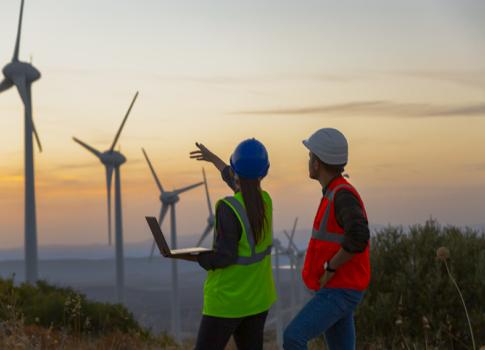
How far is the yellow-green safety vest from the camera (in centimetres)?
546

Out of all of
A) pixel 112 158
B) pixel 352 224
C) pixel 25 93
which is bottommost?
pixel 352 224

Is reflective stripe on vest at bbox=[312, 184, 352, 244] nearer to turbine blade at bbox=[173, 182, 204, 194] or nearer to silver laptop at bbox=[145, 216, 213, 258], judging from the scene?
silver laptop at bbox=[145, 216, 213, 258]

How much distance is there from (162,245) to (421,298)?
781cm

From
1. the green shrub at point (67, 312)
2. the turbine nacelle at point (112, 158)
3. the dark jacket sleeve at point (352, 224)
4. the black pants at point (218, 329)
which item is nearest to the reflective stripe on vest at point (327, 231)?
the dark jacket sleeve at point (352, 224)

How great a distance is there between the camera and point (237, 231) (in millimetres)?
5445

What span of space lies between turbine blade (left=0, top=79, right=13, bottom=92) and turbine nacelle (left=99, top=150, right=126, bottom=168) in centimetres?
693

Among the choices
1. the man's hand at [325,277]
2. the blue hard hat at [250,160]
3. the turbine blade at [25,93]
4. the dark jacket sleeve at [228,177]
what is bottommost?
the man's hand at [325,277]

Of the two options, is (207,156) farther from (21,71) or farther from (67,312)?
(21,71)

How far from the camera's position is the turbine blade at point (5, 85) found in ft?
117

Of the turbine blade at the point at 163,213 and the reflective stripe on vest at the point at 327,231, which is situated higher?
the reflective stripe on vest at the point at 327,231

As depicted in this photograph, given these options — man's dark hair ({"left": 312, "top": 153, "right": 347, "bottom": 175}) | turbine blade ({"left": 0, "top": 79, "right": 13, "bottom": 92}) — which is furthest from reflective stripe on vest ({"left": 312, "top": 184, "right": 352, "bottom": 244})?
turbine blade ({"left": 0, "top": 79, "right": 13, "bottom": 92})

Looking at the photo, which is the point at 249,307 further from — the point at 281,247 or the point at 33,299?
the point at 281,247

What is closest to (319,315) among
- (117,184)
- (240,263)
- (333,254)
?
(333,254)

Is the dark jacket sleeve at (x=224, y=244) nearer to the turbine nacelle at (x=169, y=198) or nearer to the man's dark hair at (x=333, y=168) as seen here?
the man's dark hair at (x=333, y=168)
